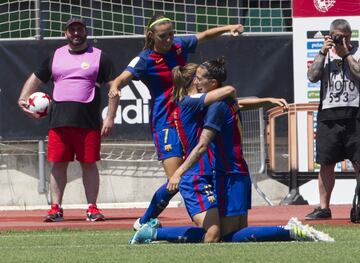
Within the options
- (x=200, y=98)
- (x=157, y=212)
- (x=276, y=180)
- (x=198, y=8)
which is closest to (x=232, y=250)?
(x=200, y=98)

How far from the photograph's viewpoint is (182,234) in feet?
32.6

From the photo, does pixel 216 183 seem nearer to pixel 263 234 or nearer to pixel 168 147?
pixel 263 234

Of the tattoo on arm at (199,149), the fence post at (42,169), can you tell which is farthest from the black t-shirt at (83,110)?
the tattoo on arm at (199,149)

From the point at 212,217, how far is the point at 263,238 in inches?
17.0

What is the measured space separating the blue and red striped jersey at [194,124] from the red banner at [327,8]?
501cm

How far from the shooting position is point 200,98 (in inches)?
398

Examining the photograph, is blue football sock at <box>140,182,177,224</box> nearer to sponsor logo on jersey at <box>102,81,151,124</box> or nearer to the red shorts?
the red shorts

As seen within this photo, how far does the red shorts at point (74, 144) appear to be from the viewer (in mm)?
13188

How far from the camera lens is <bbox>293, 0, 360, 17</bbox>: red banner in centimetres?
1530

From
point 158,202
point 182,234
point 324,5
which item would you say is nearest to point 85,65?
point 158,202

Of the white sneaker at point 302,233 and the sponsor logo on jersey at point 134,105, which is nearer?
the white sneaker at point 302,233

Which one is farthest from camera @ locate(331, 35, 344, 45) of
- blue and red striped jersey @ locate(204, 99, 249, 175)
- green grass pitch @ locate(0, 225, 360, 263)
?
blue and red striped jersey @ locate(204, 99, 249, 175)

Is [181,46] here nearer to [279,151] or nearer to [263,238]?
[263,238]

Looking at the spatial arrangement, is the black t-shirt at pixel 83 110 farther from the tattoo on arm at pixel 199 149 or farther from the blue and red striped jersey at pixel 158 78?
the tattoo on arm at pixel 199 149
